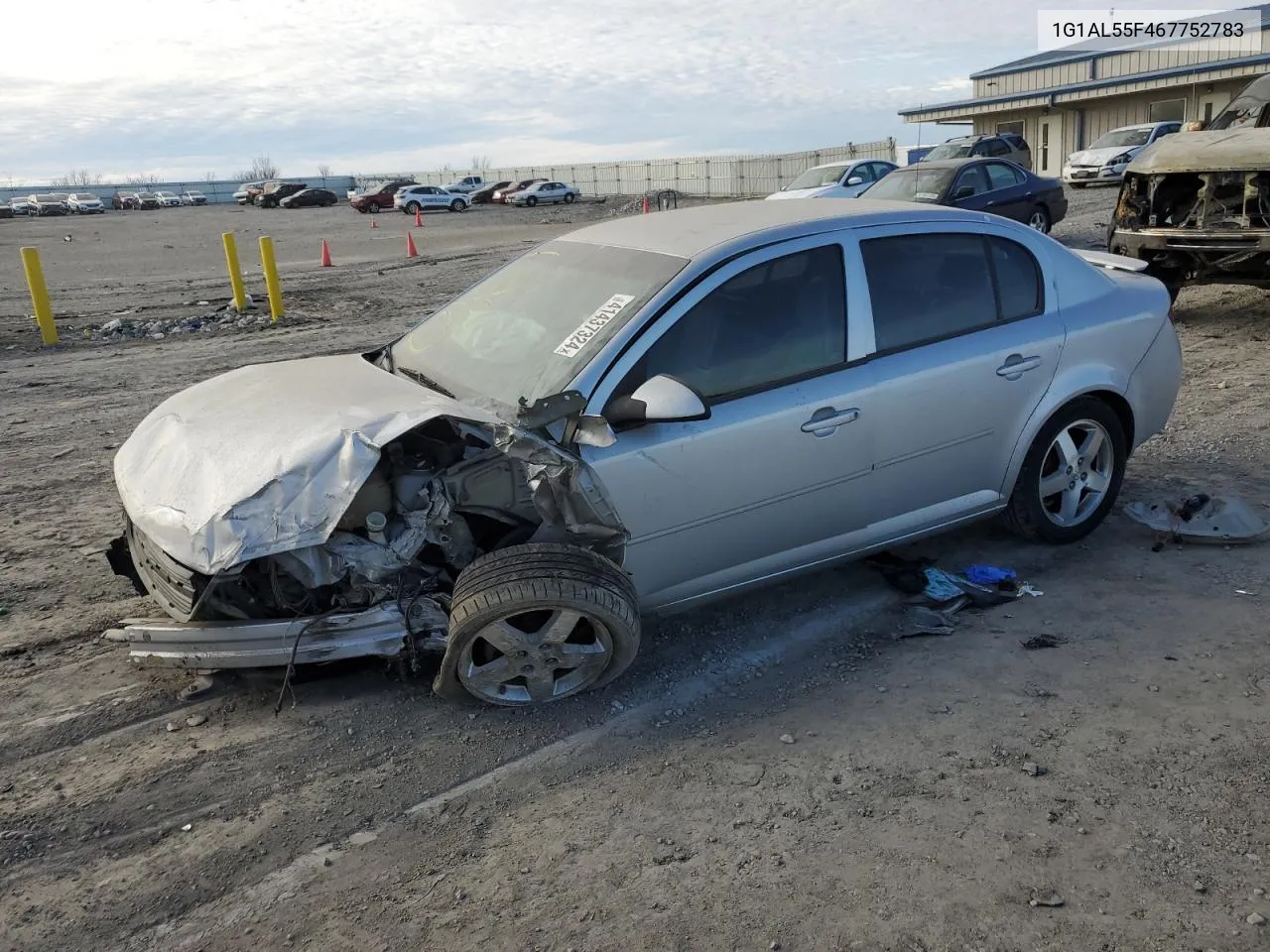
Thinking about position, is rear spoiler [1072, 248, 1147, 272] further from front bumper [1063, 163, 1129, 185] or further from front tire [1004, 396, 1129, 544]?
front bumper [1063, 163, 1129, 185]

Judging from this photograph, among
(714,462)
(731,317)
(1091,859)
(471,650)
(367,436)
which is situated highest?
(731,317)

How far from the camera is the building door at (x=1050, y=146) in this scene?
38.5 metres

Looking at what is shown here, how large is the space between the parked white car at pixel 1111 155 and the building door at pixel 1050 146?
11.0 m

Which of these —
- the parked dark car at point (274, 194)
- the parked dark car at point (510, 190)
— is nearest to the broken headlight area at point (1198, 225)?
the parked dark car at point (510, 190)

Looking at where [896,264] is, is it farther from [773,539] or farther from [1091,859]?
[1091,859]

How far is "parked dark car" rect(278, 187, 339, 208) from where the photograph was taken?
186 feet

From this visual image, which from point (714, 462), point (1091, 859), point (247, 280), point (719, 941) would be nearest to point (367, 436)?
point (714, 462)

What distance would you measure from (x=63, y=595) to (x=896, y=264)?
4.11 meters

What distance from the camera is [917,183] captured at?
593 inches

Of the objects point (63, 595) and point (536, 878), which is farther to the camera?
point (63, 595)

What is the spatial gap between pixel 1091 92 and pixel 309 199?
135 ft

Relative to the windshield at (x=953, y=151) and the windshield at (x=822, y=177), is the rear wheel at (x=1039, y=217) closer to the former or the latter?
the windshield at (x=822, y=177)

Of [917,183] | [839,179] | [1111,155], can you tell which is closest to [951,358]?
[917,183]

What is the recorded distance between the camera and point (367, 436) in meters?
3.42
